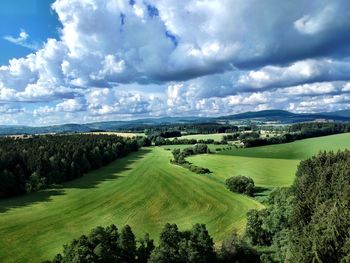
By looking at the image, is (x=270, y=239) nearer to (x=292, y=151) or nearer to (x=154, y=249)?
(x=154, y=249)

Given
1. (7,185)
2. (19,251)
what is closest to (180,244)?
(19,251)

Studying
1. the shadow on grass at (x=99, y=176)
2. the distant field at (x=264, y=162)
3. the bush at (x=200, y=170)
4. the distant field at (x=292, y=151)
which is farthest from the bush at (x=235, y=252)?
the distant field at (x=292, y=151)

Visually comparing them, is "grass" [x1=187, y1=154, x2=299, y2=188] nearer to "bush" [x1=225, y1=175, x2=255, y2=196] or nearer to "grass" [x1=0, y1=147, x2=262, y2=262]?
"bush" [x1=225, y1=175, x2=255, y2=196]

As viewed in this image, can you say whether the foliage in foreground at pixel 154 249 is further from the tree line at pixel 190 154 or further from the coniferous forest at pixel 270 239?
the tree line at pixel 190 154

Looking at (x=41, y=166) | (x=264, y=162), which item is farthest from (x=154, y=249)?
(x=264, y=162)

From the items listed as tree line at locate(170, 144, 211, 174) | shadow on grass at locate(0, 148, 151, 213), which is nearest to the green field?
shadow on grass at locate(0, 148, 151, 213)

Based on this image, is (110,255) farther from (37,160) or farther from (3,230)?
(37,160)
